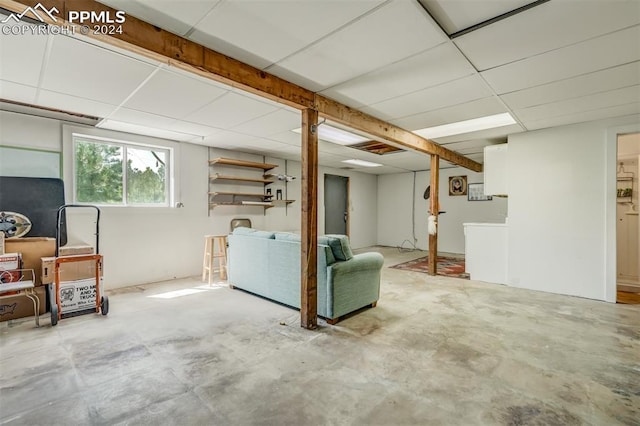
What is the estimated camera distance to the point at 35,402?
179 cm

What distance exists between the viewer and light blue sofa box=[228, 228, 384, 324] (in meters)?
3.08

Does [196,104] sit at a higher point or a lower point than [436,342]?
higher

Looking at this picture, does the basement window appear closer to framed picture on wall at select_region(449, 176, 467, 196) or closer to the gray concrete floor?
the gray concrete floor

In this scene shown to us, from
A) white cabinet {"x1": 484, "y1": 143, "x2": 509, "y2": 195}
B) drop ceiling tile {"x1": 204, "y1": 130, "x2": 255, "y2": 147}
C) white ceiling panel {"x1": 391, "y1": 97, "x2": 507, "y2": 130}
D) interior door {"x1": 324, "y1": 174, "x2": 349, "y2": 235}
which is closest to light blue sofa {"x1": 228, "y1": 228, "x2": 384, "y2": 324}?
drop ceiling tile {"x1": 204, "y1": 130, "x2": 255, "y2": 147}

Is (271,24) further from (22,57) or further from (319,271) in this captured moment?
(319,271)

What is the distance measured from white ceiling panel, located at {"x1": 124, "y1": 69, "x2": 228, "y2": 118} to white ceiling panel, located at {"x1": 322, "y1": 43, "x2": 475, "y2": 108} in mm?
1224

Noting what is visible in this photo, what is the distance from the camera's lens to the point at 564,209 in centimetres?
418

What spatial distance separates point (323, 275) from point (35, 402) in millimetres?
2220

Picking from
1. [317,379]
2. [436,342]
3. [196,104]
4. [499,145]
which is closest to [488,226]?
[499,145]

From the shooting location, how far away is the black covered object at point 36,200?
352 centimetres

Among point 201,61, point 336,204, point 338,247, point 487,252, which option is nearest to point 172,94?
point 201,61

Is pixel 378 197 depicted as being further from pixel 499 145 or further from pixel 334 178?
pixel 499 145

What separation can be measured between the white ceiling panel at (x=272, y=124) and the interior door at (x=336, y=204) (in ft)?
11.8

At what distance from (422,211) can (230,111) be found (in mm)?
6429
